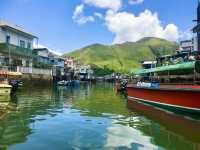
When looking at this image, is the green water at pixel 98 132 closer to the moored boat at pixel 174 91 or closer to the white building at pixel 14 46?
the moored boat at pixel 174 91

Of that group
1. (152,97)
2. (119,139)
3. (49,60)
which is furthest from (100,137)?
(49,60)

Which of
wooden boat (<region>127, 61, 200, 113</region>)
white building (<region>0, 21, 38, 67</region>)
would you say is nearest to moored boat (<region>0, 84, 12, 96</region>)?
wooden boat (<region>127, 61, 200, 113</region>)

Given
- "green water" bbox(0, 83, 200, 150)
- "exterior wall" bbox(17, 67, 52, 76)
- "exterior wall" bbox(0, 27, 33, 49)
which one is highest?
"exterior wall" bbox(0, 27, 33, 49)

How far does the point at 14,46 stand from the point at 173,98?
37.6m

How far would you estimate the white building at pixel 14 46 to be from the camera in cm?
5206

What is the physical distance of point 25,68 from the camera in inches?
2185

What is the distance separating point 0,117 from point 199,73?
11.6m

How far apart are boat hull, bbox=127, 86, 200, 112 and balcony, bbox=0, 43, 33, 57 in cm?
2931

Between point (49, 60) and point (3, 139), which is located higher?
point (49, 60)

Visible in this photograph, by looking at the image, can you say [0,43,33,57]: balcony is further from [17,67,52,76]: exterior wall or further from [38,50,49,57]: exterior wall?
[38,50,49,57]: exterior wall

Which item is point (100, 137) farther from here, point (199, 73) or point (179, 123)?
point (199, 73)

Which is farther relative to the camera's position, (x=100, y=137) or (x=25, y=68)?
(x=25, y=68)

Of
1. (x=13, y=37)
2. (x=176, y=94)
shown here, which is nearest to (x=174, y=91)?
(x=176, y=94)

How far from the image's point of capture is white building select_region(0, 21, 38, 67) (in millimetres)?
52062
